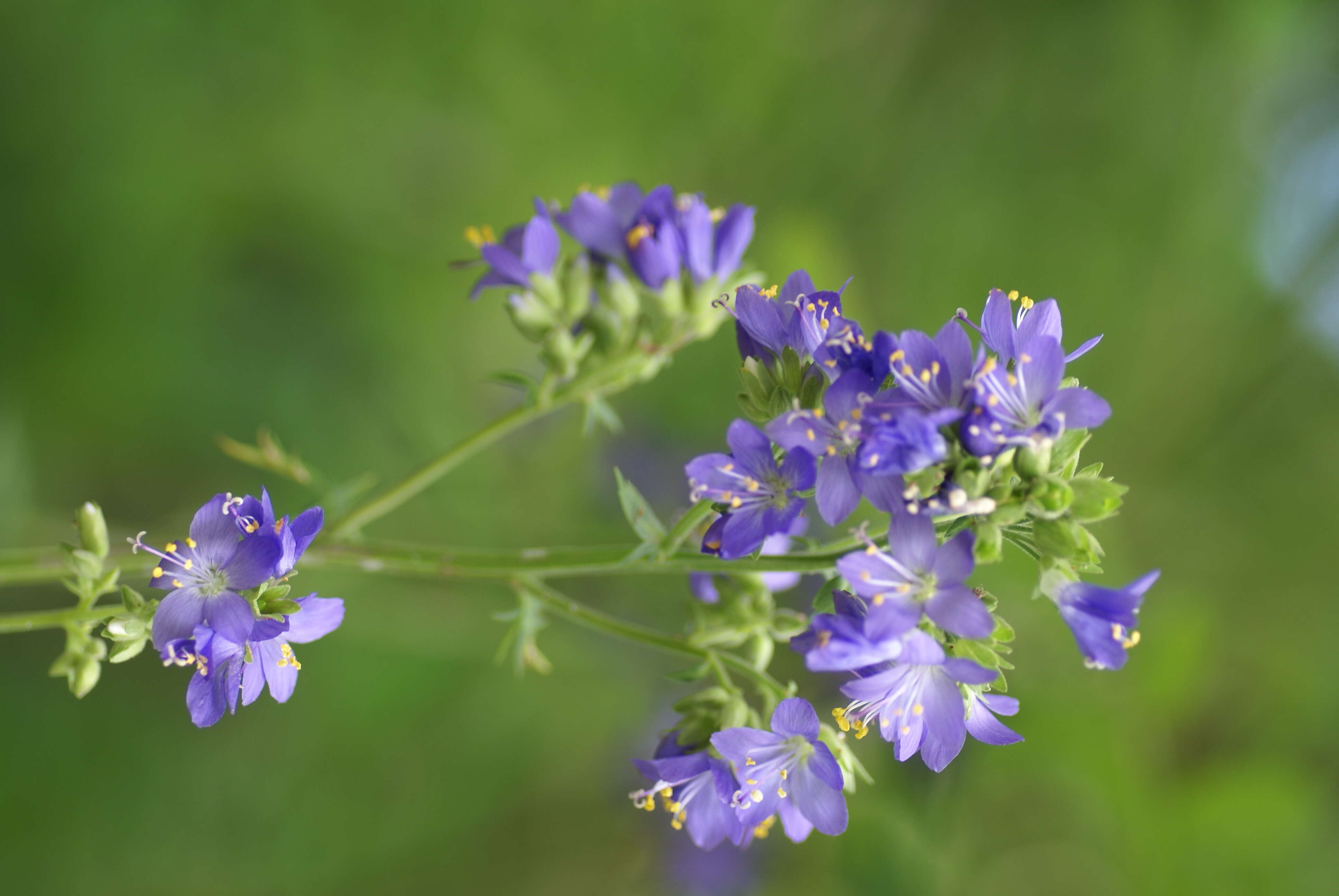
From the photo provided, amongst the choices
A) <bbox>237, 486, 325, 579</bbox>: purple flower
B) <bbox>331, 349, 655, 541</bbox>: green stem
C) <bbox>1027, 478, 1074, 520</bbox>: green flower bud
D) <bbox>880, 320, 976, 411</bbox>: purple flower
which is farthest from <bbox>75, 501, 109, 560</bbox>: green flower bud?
<bbox>1027, 478, 1074, 520</bbox>: green flower bud

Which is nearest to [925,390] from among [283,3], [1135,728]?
[1135,728]

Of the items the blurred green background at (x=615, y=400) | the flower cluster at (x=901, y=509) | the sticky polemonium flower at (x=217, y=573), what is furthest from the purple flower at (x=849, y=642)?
the blurred green background at (x=615, y=400)

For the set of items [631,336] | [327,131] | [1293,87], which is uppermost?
[1293,87]

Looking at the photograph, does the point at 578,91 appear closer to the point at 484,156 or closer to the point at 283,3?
the point at 484,156

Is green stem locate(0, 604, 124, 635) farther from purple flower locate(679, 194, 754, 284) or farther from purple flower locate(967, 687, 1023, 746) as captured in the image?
purple flower locate(967, 687, 1023, 746)

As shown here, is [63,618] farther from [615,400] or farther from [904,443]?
[615,400]

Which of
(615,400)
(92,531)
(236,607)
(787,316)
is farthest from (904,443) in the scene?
(615,400)
